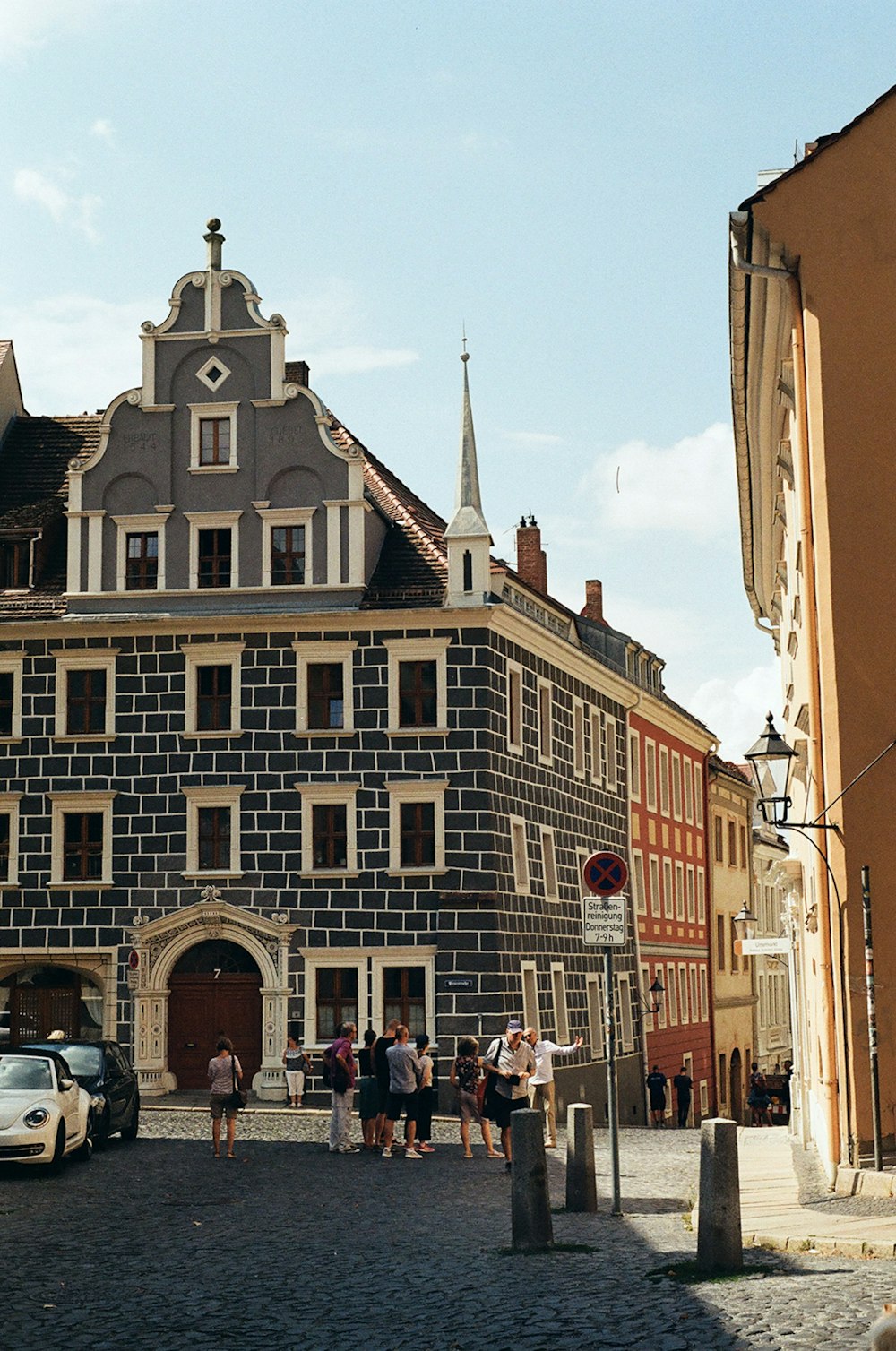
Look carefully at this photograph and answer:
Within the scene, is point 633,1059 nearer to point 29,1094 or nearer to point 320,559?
point 320,559

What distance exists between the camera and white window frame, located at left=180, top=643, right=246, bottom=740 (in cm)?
4344

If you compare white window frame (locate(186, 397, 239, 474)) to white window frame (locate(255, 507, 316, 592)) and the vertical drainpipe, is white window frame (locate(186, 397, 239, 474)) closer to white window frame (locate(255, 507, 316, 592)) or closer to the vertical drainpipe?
white window frame (locate(255, 507, 316, 592))

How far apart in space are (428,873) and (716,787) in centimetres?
3343

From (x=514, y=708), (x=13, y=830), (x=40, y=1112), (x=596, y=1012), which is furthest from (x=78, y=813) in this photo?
(x=40, y=1112)

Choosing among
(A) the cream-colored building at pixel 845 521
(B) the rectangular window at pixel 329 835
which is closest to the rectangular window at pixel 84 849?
(B) the rectangular window at pixel 329 835

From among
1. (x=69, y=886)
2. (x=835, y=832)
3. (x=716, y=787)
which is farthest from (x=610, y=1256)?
(x=716, y=787)

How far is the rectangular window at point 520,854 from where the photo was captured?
4462 centimetres

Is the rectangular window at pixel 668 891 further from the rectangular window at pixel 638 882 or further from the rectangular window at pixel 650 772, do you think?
the rectangular window at pixel 638 882

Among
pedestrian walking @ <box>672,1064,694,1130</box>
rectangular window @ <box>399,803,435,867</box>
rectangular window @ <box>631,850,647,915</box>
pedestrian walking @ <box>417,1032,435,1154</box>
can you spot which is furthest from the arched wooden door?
rectangular window @ <box>631,850,647,915</box>

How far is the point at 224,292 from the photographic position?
147 feet

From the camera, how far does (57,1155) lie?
24000mm

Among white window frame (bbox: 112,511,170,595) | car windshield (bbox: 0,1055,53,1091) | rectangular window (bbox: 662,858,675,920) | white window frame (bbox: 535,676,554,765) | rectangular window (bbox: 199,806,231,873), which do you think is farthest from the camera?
rectangular window (bbox: 662,858,675,920)

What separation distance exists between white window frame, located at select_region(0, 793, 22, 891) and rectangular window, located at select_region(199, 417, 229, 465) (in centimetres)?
855

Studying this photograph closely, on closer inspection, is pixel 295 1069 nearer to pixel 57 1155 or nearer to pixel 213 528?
pixel 213 528
